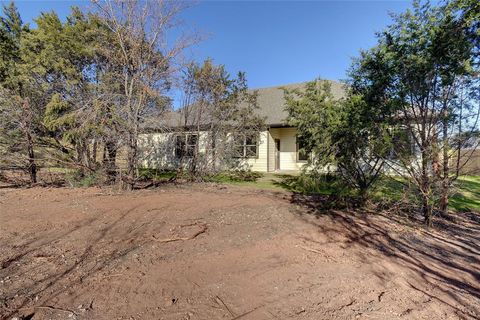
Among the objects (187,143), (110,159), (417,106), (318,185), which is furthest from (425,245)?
(110,159)

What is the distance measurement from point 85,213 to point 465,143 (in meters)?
8.19

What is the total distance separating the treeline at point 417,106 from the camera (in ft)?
16.8

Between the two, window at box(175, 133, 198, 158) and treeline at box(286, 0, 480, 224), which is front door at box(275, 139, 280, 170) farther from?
treeline at box(286, 0, 480, 224)

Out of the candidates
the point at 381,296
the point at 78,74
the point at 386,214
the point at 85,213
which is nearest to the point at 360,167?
the point at 386,214

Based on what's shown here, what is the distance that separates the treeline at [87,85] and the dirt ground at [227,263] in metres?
2.65

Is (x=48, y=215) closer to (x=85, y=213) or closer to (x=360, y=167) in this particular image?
(x=85, y=213)

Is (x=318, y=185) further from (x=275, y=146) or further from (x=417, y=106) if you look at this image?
(x=275, y=146)

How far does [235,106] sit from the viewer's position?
36.3 ft

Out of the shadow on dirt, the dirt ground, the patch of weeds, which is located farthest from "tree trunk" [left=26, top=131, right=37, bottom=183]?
the shadow on dirt

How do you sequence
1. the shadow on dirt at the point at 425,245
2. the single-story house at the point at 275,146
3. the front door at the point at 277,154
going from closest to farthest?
the shadow on dirt at the point at 425,245
the single-story house at the point at 275,146
the front door at the point at 277,154

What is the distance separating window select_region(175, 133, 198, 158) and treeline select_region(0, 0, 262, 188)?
→ 164 centimetres

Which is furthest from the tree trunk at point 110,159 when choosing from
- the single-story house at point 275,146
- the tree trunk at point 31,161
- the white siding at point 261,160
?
the white siding at point 261,160

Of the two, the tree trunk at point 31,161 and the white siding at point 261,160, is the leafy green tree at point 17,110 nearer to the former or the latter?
the tree trunk at point 31,161

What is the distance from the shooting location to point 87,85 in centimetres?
955
